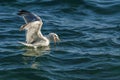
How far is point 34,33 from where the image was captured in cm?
1677

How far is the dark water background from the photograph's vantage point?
1509 centimetres

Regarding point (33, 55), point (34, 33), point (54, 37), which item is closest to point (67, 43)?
point (54, 37)

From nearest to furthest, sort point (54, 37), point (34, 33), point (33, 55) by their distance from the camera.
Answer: point (33, 55)
point (34, 33)
point (54, 37)

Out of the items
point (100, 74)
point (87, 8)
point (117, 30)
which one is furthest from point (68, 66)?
point (87, 8)

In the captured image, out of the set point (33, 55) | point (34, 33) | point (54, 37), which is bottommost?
point (33, 55)

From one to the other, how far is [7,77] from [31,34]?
2367 millimetres

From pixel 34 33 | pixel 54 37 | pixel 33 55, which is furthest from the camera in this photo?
pixel 54 37

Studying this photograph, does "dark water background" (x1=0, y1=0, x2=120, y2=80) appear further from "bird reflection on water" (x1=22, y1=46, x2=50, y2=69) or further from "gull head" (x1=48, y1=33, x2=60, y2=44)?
"gull head" (x1=48, y1=33, x2=60, y2=44)

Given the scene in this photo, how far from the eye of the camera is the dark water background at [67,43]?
49.5 ft

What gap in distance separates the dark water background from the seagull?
198mm

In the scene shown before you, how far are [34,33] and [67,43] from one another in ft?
4.25

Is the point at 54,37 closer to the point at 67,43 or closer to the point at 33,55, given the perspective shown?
the point at 67,43

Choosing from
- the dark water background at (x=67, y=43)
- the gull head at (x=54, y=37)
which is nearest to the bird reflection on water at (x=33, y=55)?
the dark water background at (x=67, y=43)

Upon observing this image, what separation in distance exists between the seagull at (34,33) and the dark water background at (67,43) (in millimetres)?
198
